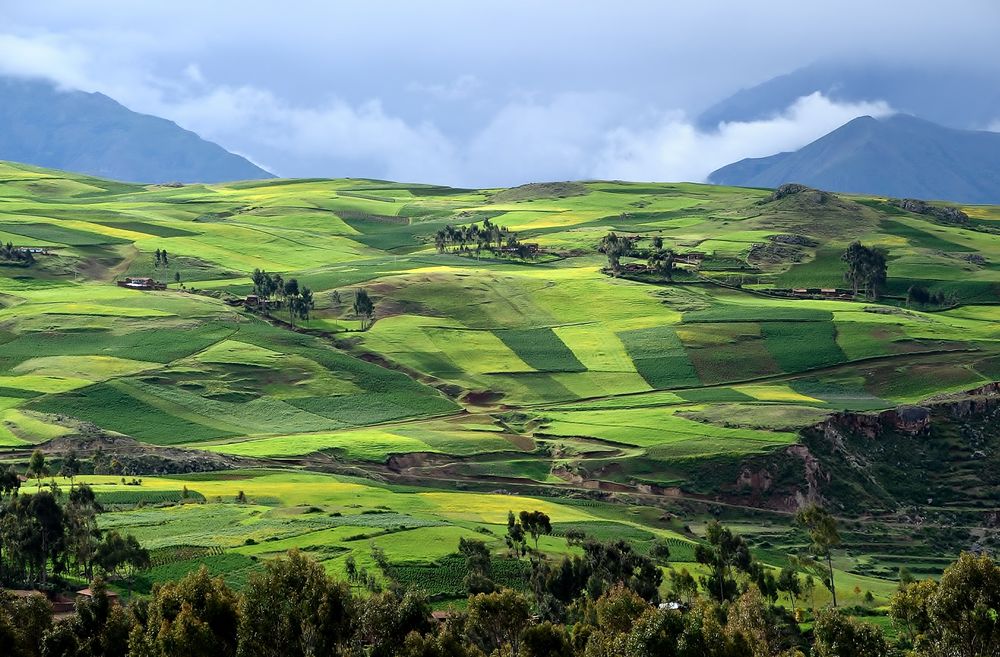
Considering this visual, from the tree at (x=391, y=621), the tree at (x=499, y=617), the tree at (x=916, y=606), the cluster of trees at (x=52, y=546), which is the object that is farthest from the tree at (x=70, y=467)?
the tree at (x=916, y=606)

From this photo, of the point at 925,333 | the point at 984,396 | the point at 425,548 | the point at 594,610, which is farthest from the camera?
the point at 925,333

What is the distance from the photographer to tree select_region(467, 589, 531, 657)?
74.1 metres

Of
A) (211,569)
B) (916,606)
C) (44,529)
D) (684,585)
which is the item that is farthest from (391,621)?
(44,529)

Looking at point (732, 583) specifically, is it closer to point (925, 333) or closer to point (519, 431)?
point (519, 431)

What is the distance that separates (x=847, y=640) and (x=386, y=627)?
973 inches

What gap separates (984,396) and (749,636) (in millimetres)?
101343

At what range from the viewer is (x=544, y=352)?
190 meters

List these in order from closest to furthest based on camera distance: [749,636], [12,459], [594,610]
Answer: [749,636] → [594,610] → [12,459]

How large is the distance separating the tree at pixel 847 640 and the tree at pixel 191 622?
31530 millimetres

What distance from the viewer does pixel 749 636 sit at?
221 ft

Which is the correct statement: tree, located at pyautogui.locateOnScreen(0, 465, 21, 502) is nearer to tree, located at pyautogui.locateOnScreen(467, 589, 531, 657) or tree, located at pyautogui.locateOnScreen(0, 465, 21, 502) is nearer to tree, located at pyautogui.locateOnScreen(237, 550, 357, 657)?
tree, located at pyautogui.locateOnScreen(237, 550, 357, 657)

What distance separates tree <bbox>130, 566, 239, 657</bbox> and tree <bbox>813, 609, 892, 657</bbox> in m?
31.5

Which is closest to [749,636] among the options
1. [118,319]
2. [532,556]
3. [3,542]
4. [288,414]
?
[532,556]

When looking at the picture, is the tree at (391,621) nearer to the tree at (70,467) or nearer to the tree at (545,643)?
the tree at (545,643)
